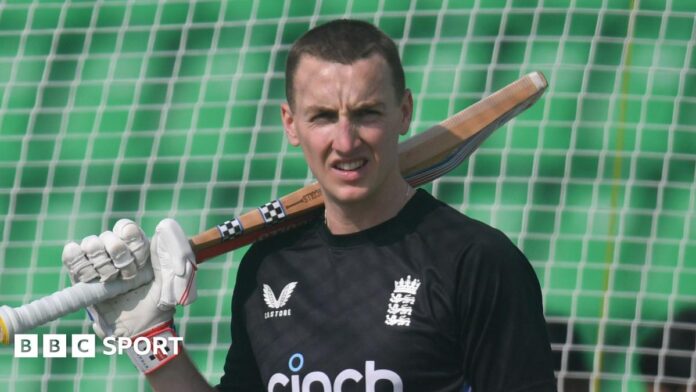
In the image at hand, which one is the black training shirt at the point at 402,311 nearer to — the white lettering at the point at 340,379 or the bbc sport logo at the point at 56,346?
the white lettering at the point at 340,379

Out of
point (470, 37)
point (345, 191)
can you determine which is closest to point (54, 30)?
point (470, 37)

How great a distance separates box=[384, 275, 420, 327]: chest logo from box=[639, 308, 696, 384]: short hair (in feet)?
5.57

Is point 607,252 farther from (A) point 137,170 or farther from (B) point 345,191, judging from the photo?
(B) point 345,191

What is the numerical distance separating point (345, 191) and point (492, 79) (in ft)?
6.78

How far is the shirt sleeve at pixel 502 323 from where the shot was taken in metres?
1.87

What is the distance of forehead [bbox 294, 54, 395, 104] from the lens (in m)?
1.96

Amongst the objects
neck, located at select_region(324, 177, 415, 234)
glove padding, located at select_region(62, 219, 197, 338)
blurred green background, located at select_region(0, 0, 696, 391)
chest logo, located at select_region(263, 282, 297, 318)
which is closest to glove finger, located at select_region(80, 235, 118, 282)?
glove padding, located at select_region(62, 219, 197, 338)

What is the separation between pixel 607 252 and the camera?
371 cm

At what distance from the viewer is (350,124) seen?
1.95 meters

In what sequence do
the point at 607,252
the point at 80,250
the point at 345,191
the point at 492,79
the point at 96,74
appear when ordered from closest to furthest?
the point at 345,191 → the point at 80,250 → the point at 607,252 → the point at 492,79 → the point at 96,74

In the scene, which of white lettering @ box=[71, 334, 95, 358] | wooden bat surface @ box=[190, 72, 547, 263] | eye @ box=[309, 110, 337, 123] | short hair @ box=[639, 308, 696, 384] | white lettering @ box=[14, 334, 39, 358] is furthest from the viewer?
white lettering @ box=[71, 334, 95, 358]

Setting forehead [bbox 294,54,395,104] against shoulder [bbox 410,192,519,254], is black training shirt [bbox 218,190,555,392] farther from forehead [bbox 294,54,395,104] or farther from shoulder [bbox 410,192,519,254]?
forehead [bbox 294,54,395,104]

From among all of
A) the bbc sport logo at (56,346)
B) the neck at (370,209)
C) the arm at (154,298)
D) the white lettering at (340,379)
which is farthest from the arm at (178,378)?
the bbc sport logo at (56,346)

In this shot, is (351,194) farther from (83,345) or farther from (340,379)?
(83,345)
